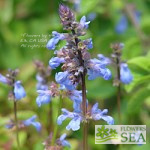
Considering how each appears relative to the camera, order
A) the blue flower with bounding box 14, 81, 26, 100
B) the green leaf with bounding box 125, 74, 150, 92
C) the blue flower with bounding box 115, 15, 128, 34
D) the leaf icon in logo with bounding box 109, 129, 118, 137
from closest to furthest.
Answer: the blue flower with bounding box 14, 81, 26, 100 → the leaf icon in logo with bounding box 109, 129, 118, 137 → the green leaf with bounding box 125, 74, 150, 92 → the blue flower with bounding box 115, 15, 128, 34

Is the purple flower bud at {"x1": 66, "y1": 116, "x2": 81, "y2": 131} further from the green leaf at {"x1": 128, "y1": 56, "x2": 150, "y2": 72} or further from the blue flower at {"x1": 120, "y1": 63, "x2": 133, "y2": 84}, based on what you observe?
the green leaf at {"x1": 128, "y1": 56, "x2": 150, "y2": 72}

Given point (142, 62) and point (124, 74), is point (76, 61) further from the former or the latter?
point (142, 62)

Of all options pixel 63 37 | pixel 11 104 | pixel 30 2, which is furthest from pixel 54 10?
pixel 63 37

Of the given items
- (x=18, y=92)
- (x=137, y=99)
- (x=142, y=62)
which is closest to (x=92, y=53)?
(x=137, y=99)

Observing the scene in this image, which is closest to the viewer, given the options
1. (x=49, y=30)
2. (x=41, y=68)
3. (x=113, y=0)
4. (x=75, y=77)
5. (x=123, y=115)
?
(x=75, y=77)

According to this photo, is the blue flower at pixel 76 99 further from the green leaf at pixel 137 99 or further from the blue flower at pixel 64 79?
the green leaf at pixel 137 99

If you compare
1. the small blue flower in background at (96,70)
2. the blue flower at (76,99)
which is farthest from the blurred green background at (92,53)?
the small blue flower in background at (96,70)

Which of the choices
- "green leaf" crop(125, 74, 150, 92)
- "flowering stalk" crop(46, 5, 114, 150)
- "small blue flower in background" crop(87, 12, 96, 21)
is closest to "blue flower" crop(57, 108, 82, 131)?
"flowering stalk" crop(46, 5, 114, 150)

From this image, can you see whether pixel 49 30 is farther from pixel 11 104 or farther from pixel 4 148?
pixel 4 148
